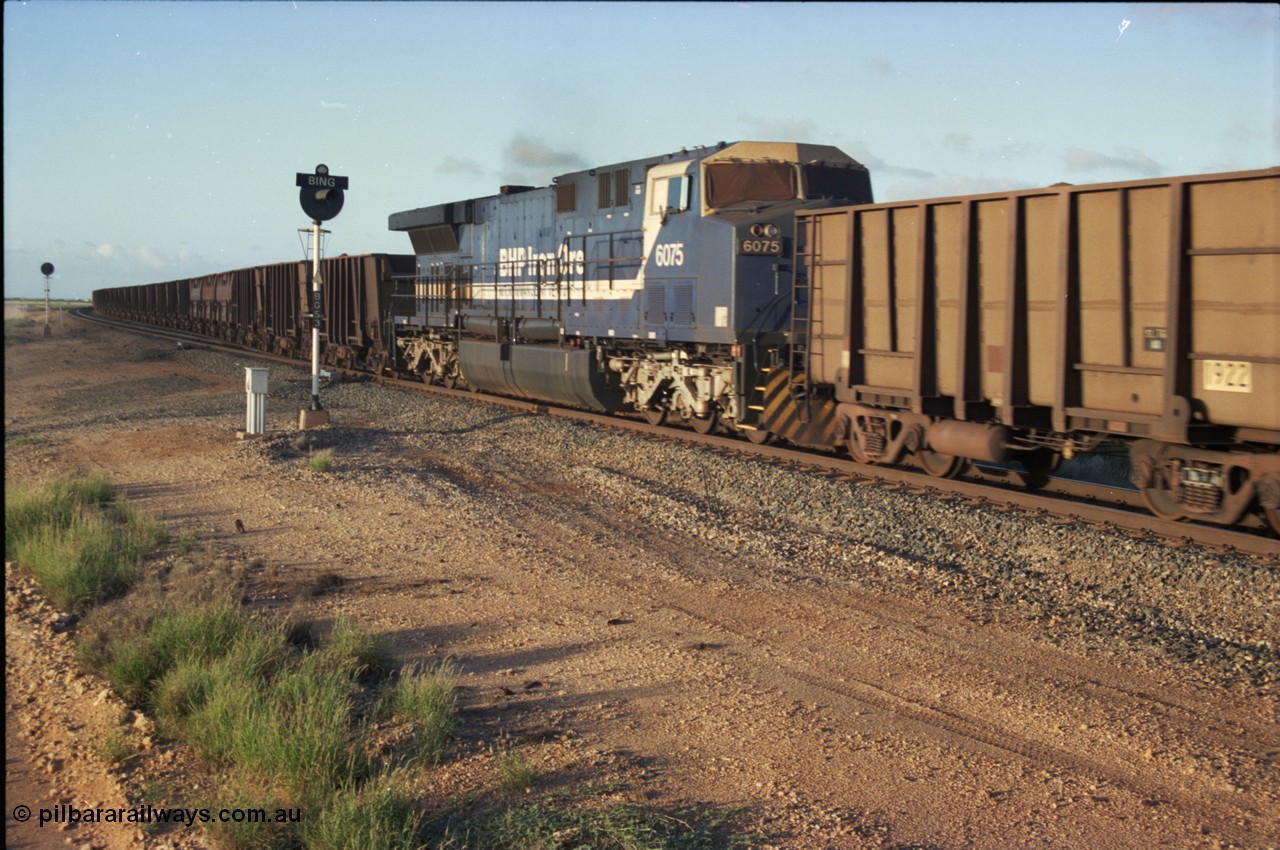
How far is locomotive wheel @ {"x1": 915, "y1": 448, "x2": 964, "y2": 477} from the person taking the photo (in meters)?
12.0

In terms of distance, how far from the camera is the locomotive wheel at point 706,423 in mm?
15727

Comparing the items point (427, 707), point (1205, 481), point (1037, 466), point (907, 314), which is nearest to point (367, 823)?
point (427, 707)

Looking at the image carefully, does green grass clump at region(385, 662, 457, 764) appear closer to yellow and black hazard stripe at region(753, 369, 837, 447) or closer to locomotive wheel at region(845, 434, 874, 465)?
locomotive wheel at region(845, 434, 874, 465)

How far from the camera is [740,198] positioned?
565 inches

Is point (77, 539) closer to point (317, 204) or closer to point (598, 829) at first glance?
point (598, 829)

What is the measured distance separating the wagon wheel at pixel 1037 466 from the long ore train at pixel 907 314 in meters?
0.03

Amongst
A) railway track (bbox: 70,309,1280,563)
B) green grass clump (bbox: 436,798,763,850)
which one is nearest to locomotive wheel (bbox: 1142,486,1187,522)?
railway track (bbox: 70,309,1280,563)

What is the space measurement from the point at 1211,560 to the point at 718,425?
322 inches

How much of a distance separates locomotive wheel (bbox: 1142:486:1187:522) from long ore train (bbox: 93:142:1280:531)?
1.1 inches

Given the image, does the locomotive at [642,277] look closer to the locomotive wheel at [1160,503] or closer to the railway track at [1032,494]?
the railway track at [1032,494]

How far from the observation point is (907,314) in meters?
11.3

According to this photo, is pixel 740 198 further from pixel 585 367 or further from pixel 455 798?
pixel 455 798

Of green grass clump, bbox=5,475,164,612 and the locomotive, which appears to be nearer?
green grass clump, bbox=5,475,164,612

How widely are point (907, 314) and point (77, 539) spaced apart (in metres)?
8.31
